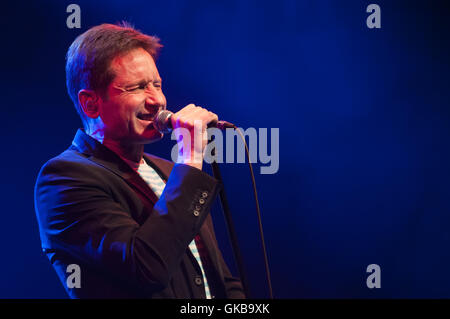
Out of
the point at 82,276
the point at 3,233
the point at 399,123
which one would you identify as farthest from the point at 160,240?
the point at 399,123

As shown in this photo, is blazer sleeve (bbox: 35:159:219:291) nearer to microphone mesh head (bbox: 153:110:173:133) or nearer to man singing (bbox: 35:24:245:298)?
man singing (bbox: 35:24:245:298)

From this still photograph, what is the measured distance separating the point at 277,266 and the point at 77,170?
1.44 m

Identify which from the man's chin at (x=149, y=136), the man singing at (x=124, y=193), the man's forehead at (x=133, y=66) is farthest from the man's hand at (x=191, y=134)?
the man's forehead at (x=133, y=66)

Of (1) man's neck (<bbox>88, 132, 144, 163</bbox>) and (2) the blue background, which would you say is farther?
(2) the blue background

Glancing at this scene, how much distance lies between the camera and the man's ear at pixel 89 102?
1463 mm

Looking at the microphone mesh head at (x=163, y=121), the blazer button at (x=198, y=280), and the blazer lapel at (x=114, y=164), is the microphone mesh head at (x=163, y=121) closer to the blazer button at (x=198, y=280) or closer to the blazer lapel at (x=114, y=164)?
the blazer lapel at (x=114, y=164)

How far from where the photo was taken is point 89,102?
148 centimetres

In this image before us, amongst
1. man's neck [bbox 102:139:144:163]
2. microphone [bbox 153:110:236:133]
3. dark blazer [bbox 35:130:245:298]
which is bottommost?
dark blazer [bbox 35:130:245:298]

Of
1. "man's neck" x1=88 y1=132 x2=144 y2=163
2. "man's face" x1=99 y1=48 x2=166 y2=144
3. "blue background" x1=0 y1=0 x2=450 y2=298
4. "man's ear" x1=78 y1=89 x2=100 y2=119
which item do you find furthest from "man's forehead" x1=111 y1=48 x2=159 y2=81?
"blue background" x1=0 y1=0 x2=450 y2=298

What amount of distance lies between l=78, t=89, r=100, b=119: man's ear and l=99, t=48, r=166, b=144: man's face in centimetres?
3

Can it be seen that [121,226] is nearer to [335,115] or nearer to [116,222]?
[116,222]

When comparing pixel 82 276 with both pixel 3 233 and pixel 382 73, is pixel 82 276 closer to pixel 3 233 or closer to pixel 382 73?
pixel 3 233

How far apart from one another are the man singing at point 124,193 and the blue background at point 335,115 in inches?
30.5

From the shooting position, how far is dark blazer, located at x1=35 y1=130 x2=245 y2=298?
43.4 inches
